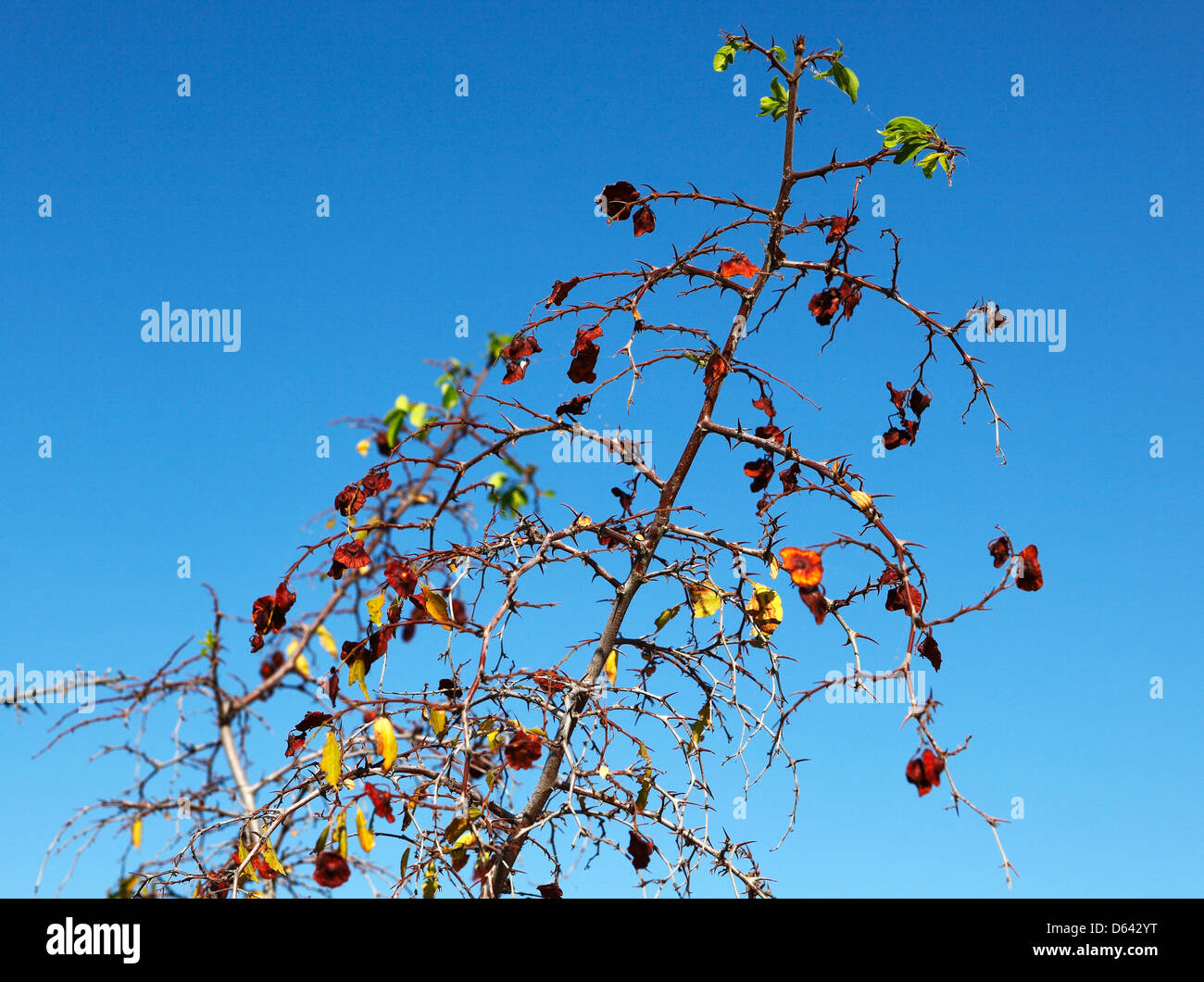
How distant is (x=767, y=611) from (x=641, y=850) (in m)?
0.66

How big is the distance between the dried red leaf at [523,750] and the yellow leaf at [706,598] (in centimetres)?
53

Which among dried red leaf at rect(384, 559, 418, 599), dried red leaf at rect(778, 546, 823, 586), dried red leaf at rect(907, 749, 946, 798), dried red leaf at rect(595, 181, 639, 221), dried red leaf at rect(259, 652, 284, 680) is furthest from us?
dried red leaf at rect(259, 652, 284, 680)

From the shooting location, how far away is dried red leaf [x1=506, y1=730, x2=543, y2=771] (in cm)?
225

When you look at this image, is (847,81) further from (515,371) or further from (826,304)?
(515,371)

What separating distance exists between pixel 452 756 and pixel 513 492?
1109mm

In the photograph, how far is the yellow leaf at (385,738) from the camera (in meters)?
2.06

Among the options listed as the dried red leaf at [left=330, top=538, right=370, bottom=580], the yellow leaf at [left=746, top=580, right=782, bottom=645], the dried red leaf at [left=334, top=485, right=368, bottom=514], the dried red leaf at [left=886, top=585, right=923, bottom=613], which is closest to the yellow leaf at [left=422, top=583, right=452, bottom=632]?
the dried red leaf at [left=330, top=538, right=370, bottom=580]

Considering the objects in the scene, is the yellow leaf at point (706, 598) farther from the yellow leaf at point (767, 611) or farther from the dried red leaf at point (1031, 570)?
the dried red leaf at point (1031, 570)

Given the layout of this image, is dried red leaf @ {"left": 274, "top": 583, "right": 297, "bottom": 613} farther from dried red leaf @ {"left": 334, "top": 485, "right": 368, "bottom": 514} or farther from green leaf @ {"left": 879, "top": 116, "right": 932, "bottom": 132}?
green leaf @ {"left": 879, "top": 116, "right": 932, "bottom": 132}

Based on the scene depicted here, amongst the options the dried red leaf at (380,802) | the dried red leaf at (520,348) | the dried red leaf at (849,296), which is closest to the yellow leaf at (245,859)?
the dried red leaf at (380,802)

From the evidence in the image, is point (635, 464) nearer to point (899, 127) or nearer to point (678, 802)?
point (678, 802)

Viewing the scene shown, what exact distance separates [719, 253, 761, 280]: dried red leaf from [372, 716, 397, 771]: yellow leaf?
136 centimetres

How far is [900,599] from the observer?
220cm
